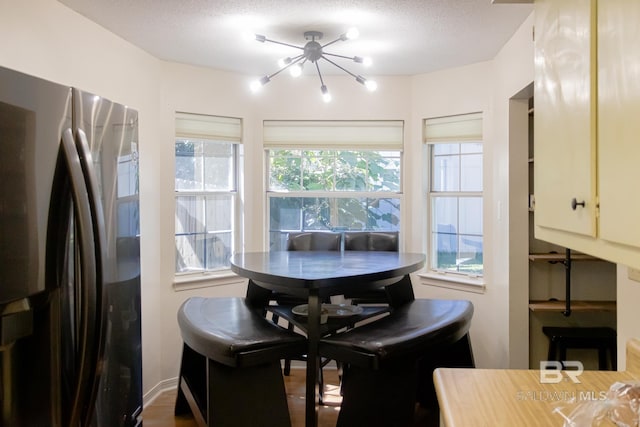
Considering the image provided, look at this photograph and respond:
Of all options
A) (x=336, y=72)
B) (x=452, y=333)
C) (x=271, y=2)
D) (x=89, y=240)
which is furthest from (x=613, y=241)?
(x=336, y=72)

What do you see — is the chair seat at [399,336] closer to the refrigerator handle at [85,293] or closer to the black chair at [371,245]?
the black chair at [371,245]

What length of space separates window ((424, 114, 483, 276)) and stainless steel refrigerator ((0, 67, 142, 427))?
308 cm

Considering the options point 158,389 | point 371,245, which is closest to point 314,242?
point 371,245

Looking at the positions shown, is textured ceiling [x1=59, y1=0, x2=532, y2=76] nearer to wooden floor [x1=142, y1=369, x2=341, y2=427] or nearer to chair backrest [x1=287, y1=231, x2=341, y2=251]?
chair backrest [x1=287, y1=231, x2=341, y2=251]

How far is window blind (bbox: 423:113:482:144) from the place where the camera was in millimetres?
3658

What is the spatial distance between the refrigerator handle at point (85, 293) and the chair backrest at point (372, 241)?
2756mm

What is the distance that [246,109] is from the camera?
3934 millimetres

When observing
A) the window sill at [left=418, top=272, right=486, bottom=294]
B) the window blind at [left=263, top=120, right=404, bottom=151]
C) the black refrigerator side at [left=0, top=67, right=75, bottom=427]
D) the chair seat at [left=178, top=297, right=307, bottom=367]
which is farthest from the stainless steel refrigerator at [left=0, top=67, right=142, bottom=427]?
the window sill at [left=418, top=272, right=486, bottom=294]

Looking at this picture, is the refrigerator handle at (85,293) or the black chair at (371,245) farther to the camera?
the black chair at (371,245)

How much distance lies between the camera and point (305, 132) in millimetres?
4070

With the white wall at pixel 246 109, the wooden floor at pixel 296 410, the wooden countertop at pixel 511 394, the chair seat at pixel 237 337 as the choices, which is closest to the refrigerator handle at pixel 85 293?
the wooden countertop at pixel 511 394

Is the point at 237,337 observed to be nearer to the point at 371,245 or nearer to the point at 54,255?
the point at 54,255

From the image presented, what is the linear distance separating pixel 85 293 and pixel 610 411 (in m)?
1.28

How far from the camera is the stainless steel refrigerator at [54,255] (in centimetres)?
101
